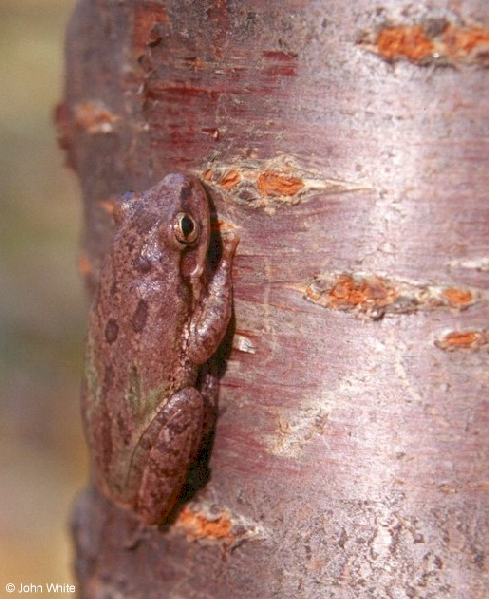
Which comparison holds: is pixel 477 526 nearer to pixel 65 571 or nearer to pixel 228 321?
pixel 228 321

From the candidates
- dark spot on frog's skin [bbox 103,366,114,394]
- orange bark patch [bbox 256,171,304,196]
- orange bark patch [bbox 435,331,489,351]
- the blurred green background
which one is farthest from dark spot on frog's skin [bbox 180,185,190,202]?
the blurred green background

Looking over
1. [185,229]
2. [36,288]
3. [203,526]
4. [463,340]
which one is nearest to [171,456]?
[203,526]

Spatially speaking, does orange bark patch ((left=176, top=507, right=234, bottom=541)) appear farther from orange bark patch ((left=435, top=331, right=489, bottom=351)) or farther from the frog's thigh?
orange bark patch ((left=435, top=331, right=489, bottom=351))

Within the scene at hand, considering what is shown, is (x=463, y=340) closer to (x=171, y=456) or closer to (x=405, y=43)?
(x=405, y=43)

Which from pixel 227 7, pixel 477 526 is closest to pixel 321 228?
pixel 227 7

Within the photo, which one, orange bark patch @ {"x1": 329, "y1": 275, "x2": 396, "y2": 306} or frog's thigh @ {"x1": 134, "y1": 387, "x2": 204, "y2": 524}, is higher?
orange bark patch @ {"x1": 329, "y1": 275, "x2": 396, "y2": 306}

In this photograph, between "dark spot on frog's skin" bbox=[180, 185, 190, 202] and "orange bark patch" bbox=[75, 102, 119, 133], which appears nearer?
"dark spot on frog's skin" bbox=[180, 185, 190, 202]
